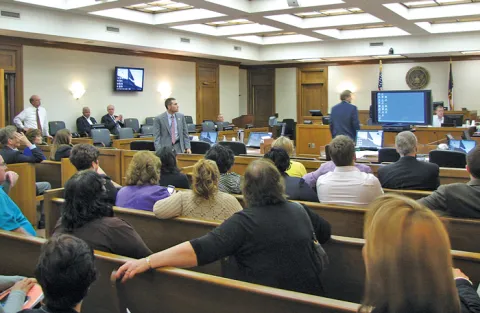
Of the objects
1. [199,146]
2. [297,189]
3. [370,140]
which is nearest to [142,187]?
[297,189]

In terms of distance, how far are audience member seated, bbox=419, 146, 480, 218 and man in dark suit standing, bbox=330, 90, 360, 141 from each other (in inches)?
174

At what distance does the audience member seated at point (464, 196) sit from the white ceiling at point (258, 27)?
21.3 ft

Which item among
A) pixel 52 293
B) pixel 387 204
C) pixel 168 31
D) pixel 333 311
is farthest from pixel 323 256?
pixel 168 31

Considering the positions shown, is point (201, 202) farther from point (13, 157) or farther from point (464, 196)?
point (13, 157)

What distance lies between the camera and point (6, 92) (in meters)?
10.0

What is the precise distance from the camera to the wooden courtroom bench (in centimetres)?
169

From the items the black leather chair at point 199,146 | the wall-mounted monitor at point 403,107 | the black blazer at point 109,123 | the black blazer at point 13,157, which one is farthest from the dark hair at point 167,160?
the black blazer at point 109,123

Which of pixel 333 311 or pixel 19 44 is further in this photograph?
pixel 19 44

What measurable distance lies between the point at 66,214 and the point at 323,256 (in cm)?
120

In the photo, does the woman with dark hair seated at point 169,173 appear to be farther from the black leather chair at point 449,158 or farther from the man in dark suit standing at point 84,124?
the man in dark suit standing at point 84,124

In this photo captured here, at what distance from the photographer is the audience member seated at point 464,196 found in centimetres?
281

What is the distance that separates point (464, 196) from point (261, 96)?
1508 cm

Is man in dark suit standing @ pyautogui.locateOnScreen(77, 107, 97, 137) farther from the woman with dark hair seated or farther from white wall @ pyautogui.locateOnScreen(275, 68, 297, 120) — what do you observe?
white wall @ pyautogui.locateOnScreen(275, 68, 297, 120)

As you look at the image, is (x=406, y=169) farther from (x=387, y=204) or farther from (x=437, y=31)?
(x=437, y=31)
